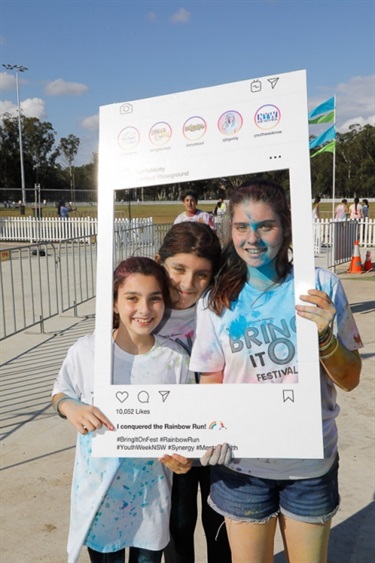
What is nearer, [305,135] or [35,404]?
[305,135]

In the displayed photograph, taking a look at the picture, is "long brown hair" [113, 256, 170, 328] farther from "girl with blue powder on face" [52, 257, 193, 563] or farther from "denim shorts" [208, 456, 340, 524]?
"denim shorts" [208, 456, 340, 524]

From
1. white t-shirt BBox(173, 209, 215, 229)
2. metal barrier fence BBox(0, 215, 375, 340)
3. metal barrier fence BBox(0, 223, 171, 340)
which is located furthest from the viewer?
metal barrier fence BBox(0, 215, 375, 340)

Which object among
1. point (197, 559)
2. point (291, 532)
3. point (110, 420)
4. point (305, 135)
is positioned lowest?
point (197, 559)

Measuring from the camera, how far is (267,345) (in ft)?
5.59

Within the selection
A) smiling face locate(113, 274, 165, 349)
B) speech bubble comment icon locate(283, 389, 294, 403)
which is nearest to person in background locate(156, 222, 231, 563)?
smiling face locate(113, 274, 165, 349)

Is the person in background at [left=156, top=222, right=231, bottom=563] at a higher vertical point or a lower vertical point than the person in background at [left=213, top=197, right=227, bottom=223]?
lower

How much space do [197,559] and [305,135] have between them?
7.69 feet

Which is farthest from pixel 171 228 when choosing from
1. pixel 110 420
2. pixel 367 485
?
pixel 367 485

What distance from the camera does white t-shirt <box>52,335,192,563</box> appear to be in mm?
1952

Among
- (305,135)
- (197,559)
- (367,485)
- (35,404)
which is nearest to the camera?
(305,135)

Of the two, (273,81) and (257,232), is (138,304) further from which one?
(273,81)

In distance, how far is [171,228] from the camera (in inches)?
82.8

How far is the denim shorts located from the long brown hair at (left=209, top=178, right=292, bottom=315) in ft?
1.96

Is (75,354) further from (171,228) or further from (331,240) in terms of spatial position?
(331,240)
